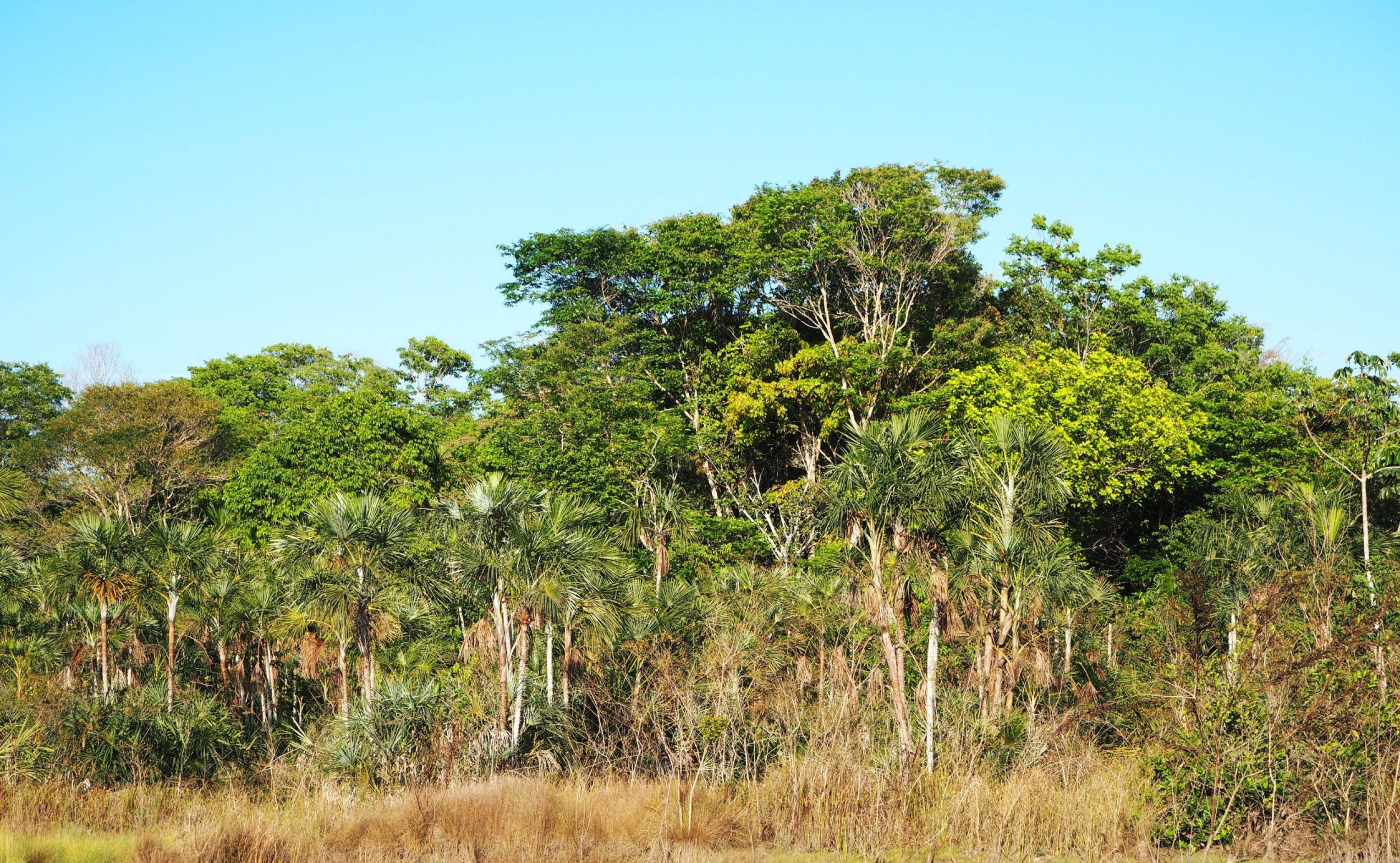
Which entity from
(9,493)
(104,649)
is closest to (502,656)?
(9,493)

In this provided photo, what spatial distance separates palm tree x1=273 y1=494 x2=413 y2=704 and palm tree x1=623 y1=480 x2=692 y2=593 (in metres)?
8.65

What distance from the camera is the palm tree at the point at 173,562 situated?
28.2 metres

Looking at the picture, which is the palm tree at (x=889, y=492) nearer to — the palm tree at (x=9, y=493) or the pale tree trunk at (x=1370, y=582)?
the pale tree trunk at (x=1370, y=582)

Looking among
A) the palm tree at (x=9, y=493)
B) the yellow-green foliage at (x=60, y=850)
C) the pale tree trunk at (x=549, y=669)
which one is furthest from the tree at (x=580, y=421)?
the yellow-green foliage at (x=60, y=850)

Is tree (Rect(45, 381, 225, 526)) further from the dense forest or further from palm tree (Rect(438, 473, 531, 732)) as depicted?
palm tree (Rect(438, 473, 531, 732))

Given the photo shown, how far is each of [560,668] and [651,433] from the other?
10.8 m

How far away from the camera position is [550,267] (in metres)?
43.7

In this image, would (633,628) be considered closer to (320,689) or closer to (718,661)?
(718,661)

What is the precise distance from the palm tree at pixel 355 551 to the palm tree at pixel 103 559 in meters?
4.80

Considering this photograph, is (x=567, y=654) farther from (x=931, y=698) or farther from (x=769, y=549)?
(x=769, y=549)

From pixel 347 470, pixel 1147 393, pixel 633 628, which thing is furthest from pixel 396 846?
pixel 1147 393

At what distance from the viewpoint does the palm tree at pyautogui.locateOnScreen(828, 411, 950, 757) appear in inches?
866

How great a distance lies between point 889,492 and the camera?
72.1ft

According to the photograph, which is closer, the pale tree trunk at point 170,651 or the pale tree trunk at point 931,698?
the pale tree trunk at point 931,698
